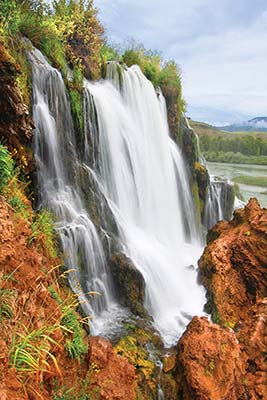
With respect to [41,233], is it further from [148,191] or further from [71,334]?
[148,191]

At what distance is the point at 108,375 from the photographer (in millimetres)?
4664

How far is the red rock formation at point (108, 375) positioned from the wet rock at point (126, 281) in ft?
10.1

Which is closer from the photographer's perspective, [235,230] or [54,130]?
[54,130]

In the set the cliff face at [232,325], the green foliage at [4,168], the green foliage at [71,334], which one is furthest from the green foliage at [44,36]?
the green foliage at [71,334]

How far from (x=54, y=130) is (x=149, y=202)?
5096 millimetres

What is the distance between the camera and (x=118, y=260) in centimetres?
829

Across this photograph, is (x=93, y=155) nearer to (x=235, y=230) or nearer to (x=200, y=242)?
(x=235, y=230)

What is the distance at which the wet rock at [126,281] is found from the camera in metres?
8.16

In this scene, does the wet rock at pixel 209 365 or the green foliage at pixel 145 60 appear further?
the green foliage at pixel 145 60

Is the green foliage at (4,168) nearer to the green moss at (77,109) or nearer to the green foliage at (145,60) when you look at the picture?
the green moss at (77,109)

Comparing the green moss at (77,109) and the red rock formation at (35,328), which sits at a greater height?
the green moss at (77,109)

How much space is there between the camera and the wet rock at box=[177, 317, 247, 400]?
531cm

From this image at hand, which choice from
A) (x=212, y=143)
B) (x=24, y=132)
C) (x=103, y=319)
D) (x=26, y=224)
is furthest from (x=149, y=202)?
(x=212, y=143)

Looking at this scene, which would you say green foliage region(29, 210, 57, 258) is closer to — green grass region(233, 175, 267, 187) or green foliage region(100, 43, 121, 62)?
green foliage region(100, 43, 121, 62)
